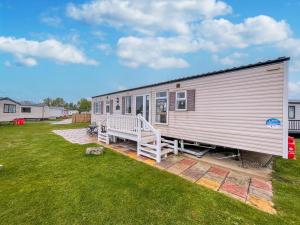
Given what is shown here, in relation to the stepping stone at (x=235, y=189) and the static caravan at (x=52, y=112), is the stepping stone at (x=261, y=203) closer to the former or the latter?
the stepping stone at (x=235, y=189)

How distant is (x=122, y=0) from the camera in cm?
903

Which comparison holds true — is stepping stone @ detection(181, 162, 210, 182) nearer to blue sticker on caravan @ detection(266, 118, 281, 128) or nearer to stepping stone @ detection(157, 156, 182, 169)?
stepping stone @ detection(157, 156, 182, 169)

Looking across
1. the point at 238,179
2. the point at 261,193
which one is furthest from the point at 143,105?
the point at 261,193

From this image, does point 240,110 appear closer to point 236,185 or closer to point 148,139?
point 236,185

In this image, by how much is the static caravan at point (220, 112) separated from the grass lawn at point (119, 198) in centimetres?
129

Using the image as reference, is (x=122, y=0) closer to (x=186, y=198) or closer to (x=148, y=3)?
(x=148, y=3)

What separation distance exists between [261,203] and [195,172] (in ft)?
6.00

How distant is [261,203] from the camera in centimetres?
335

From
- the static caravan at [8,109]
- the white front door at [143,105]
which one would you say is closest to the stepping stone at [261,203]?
the white front door at [143,105]

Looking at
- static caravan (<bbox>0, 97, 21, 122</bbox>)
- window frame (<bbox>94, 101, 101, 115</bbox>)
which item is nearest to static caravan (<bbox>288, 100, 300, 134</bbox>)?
window frame (<bbox>94, 101, 101, 115</bbox>)

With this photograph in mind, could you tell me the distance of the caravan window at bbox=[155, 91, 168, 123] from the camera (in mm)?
7957

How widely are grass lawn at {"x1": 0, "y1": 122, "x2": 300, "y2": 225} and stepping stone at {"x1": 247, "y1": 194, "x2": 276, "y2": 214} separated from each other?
123 mm

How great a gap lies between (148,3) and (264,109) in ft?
25.1

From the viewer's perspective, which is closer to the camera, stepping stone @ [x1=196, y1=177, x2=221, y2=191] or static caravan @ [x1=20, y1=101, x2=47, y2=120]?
stepping stone @ [x1=196, y1=177, x2=221, y2=191]
